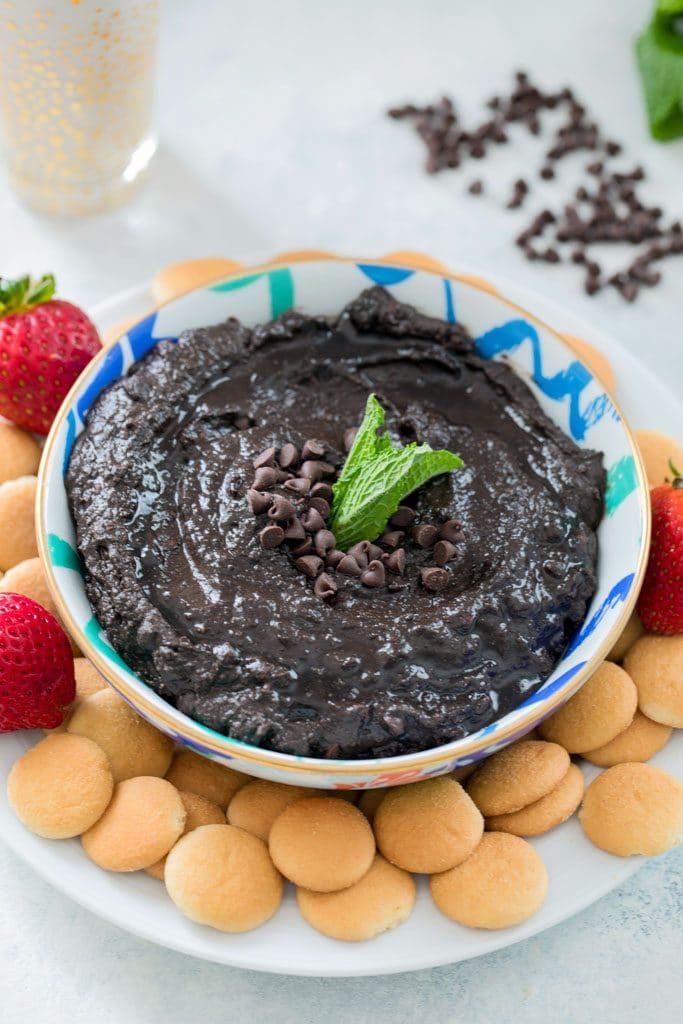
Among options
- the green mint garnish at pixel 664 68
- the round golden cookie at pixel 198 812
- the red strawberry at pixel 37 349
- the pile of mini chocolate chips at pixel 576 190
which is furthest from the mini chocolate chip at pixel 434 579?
the green mint garnish at pixel 664 68

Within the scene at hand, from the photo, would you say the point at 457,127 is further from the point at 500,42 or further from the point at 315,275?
the point at 315,275

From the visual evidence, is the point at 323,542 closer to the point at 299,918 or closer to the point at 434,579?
the point at 434,579

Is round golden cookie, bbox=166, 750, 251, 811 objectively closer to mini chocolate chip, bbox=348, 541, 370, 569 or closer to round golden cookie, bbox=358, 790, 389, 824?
round golden cookie, bbox=358, 790, 389, 824

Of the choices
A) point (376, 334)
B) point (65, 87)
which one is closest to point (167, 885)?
point (376, 334)

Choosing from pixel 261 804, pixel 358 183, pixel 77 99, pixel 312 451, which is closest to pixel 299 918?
pixel 261 804

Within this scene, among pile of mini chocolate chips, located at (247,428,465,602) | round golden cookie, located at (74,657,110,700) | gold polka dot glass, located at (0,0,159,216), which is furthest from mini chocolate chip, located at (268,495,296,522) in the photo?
gold polka dot glass, located at (0,0,159,216)

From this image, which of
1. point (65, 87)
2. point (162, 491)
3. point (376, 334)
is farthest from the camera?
point (65, 87)

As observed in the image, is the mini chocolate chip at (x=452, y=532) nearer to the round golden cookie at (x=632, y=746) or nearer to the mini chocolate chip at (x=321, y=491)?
the mini chocolate chip at (x=321, y=491)
